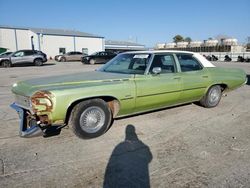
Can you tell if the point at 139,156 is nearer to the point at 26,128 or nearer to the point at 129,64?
the point at 26,128

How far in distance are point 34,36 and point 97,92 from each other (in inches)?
1614

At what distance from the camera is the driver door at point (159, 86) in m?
4.75

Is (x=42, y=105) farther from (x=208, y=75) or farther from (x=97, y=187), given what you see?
(x=208, y=75)

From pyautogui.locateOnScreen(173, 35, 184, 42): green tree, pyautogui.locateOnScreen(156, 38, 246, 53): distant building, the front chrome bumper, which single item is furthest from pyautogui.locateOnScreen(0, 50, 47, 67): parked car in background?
pyautogui.locateOnScreen(173, 35, 184, 42): green tree

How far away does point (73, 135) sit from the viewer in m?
4.46

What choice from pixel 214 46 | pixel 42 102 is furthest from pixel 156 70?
pixel 214 46

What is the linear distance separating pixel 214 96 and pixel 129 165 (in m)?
3.90

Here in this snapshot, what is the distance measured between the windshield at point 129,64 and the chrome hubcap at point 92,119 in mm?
1190

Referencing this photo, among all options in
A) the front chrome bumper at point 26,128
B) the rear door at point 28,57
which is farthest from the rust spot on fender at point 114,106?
the rear door at point 28,57

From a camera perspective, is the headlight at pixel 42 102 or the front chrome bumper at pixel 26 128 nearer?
the headlight at pixel 42 102

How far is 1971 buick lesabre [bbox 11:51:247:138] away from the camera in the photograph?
12.7 feet

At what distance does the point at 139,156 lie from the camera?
3648 mm

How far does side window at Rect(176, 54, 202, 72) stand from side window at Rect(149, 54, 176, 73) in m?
0.25

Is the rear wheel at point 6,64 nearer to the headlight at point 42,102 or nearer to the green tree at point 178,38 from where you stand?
the headlight at point 42,102
